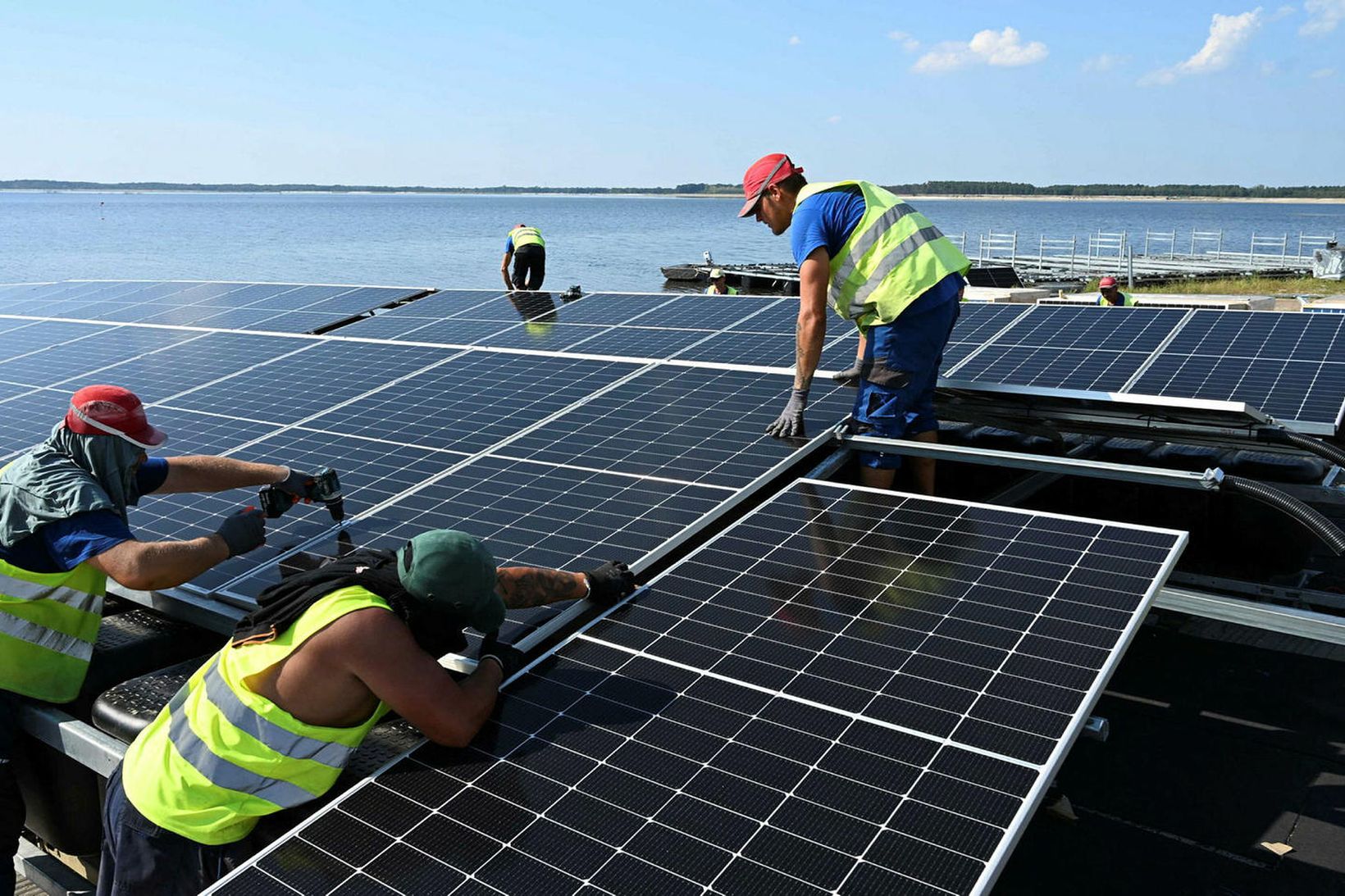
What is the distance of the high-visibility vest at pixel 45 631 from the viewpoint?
4.97m

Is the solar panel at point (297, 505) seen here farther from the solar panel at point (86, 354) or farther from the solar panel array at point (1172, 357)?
the solar panel at point (86, 354)

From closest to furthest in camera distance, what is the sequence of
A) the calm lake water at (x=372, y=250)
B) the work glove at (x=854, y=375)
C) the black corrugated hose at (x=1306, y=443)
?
the black corrugated hose at (x=1306, y=443)
the work glove at (x=854, y=375)
the calm lake water at (x=372, y=250)

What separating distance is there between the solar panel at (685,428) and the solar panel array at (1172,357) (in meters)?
1.25

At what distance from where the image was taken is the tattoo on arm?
4.45 m

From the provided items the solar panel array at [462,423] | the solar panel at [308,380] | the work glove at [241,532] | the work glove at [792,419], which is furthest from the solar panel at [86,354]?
the work glove at [792,419]

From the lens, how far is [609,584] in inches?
Answer: 179

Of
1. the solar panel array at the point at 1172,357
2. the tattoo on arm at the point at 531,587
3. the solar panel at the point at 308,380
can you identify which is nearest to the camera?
the tattoo on arm at the point at 531,587

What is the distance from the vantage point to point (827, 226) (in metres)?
6.36

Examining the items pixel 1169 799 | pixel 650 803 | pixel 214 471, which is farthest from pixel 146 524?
pixel 1169 799

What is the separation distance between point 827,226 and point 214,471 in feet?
12.6

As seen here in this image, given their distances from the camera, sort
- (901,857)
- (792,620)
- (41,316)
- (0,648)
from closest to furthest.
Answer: (901,857)
(792,620)
(0,648)
(41,316)

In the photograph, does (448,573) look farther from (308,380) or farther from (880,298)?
(308,380)

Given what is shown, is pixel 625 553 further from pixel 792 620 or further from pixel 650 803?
pixel 650 803

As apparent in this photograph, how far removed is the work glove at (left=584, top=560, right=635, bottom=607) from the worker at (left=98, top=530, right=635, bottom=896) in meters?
0.79
